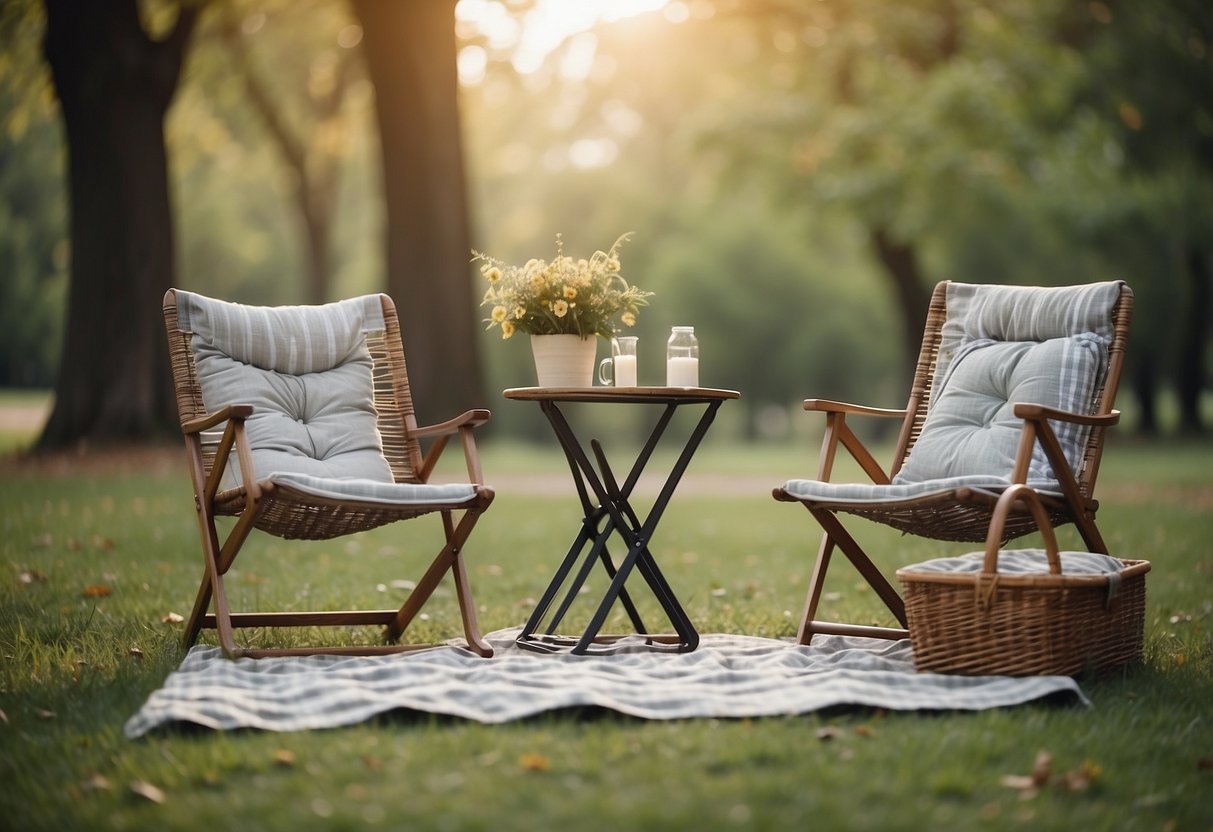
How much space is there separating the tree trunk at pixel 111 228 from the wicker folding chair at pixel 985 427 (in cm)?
900

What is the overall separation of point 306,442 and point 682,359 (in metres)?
1.23

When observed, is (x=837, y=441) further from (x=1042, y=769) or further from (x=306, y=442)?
(x=1042, y=769)

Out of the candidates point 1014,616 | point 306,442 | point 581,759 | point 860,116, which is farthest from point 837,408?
point 860,116

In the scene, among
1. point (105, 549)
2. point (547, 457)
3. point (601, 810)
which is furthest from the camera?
point (547, 457)

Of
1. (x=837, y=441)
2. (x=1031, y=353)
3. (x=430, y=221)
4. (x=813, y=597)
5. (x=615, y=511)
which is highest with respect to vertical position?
(x=430, y=221)

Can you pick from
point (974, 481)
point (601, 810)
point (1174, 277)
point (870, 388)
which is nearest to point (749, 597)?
point (974, 481)

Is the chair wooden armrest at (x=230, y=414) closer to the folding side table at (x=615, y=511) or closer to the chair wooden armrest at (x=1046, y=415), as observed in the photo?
the folding side table at (x=615, y=511)

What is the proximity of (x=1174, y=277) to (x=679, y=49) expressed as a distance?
27.2ft

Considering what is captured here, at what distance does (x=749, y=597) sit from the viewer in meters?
5.44

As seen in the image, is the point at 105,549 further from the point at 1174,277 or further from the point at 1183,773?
the point at 1174,277

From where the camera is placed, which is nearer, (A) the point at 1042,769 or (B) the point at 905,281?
(A) the point at 1042,769

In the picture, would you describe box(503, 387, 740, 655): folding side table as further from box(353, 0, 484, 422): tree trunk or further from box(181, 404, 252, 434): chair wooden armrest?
box(353, 0, 484, 422): tree trunk

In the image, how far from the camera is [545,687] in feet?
10.7

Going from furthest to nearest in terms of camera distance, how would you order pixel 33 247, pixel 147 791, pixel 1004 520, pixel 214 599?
1. pixel 33 247
2. pixel 214 599
3. pixel 1004 520
4. pixel 147 791
